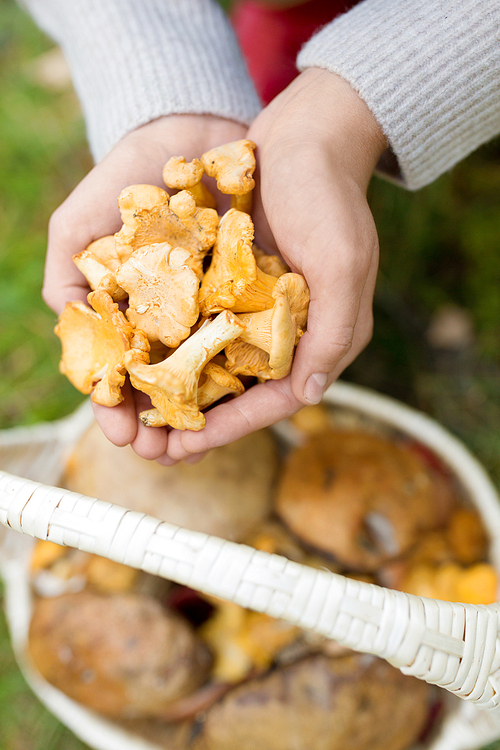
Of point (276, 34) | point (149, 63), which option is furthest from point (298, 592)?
point (276, 34)

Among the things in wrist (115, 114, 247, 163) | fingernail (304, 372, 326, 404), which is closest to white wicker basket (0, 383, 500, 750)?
fingernail (304, 372, 326, 404)

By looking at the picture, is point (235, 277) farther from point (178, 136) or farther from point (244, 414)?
point (178, 136)

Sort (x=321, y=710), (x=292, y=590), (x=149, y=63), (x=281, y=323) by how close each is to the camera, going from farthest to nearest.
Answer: (x=149, y=63) < (x=321, y=710) < (x=281, y=323) < (x=292, y=590)

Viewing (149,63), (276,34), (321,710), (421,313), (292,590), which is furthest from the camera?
(421,313)

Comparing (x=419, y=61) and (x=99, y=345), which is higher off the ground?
(x=419, y=61)

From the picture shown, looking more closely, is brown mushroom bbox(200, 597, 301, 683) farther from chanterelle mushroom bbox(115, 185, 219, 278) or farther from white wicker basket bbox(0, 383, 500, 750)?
chanterelle mushroom bbox(115, 185, 219, 278)

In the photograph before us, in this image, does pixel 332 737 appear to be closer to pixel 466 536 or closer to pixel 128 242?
pixel 466 536

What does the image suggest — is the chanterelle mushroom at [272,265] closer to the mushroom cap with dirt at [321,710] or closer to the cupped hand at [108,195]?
the cupped hand at [108,195]
